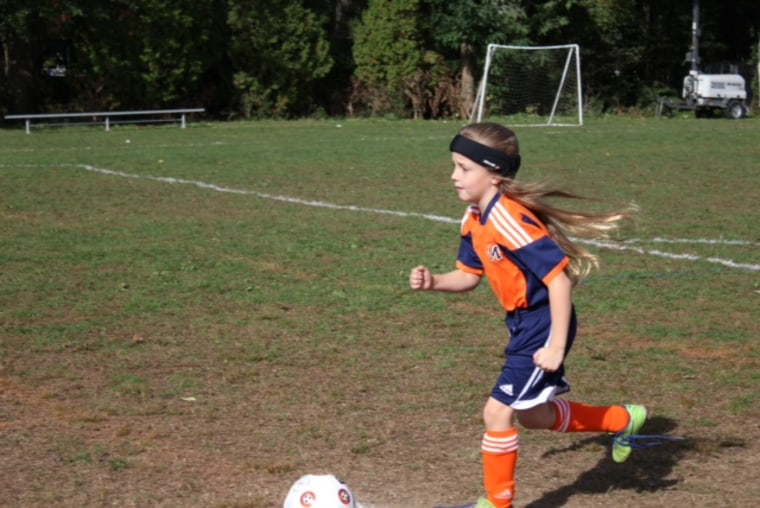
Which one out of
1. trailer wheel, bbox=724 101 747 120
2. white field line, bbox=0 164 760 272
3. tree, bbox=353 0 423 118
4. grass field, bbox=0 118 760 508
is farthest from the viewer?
tree, bbox=353 0 423 118

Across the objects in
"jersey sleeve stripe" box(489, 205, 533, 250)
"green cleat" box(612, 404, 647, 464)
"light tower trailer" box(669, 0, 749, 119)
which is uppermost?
"light tower trailer" box(669, 0, 749, 119)

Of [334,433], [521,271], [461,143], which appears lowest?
[334,433]

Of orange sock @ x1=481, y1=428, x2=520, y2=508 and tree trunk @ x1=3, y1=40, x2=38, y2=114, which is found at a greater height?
tree trunk @ x1=3, y1=40, x2=38, y2=114

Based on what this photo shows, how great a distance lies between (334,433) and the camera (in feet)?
17.7

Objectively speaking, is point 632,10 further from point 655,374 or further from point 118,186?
point 655,374

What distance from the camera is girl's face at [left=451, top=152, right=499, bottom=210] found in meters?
4.31

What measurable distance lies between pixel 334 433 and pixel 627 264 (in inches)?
196

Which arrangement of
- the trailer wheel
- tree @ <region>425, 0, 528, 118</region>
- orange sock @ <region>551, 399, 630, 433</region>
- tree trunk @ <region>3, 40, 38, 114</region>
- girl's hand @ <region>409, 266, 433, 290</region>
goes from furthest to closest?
tree @ <region>425, 0, 528, 118</region>, tree trunk @ <region>3, 40, 38, 114</region>, the trailer wheel, orange sock @ <region>551, 399, 630, 433</region>, girl's hand @ <region>409, 266, 433, 290</region>

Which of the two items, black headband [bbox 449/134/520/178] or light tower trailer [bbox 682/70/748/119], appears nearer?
black headband [bbox 449/134/520/178]

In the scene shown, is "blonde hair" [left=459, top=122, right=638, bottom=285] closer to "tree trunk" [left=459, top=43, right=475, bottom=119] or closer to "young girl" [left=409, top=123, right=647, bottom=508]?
"young girl" [left=409, top=123, right=647, bottom=508]

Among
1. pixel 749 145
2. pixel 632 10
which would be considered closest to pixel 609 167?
pixel 749 145

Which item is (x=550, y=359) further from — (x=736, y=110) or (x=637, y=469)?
(x=736, y=110)

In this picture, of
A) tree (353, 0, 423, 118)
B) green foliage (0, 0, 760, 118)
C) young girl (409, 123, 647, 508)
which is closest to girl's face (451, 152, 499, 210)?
young girl (409, 123, 647, 508)

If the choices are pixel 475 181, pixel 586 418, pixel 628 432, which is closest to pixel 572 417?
pixel 586 418
